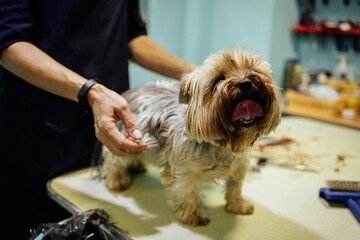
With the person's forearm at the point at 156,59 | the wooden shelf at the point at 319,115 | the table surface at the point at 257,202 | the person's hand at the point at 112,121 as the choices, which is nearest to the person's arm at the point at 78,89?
the person's hand at the point at 112,121

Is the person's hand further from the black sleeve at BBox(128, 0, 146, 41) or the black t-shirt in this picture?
the black sleeve at BBox(128, 0, 146, 41)

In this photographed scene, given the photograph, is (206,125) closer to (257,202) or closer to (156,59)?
(257,202)

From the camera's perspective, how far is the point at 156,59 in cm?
155

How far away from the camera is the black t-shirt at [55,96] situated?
1.29m

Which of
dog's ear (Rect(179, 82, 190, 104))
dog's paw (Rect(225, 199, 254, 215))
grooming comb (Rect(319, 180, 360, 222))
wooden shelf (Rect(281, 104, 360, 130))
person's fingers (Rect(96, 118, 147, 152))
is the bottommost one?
wooden shelf (Rect(281, 104, 360, 130))

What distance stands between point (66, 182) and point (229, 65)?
0.90 m

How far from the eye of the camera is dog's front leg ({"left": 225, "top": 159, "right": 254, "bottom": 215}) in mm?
1184

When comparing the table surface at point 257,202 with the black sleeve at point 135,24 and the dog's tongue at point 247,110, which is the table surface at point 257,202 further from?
the black sleeve at point 135,24

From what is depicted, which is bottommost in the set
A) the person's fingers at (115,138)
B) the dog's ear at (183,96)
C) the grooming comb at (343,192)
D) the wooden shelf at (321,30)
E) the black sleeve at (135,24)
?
the grooming comb at (343,192)

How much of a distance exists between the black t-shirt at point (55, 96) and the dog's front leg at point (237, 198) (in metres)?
0.71

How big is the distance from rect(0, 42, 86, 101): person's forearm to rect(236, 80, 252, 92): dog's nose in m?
0.54

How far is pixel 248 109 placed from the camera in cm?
94

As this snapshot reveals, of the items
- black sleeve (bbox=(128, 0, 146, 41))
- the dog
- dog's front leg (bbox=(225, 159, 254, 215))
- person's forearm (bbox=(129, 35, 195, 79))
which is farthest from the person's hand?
black sleeve (bbox=(128, 0, 146, 41))

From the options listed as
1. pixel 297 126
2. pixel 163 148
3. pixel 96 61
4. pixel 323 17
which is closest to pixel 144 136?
pixel 163 148
